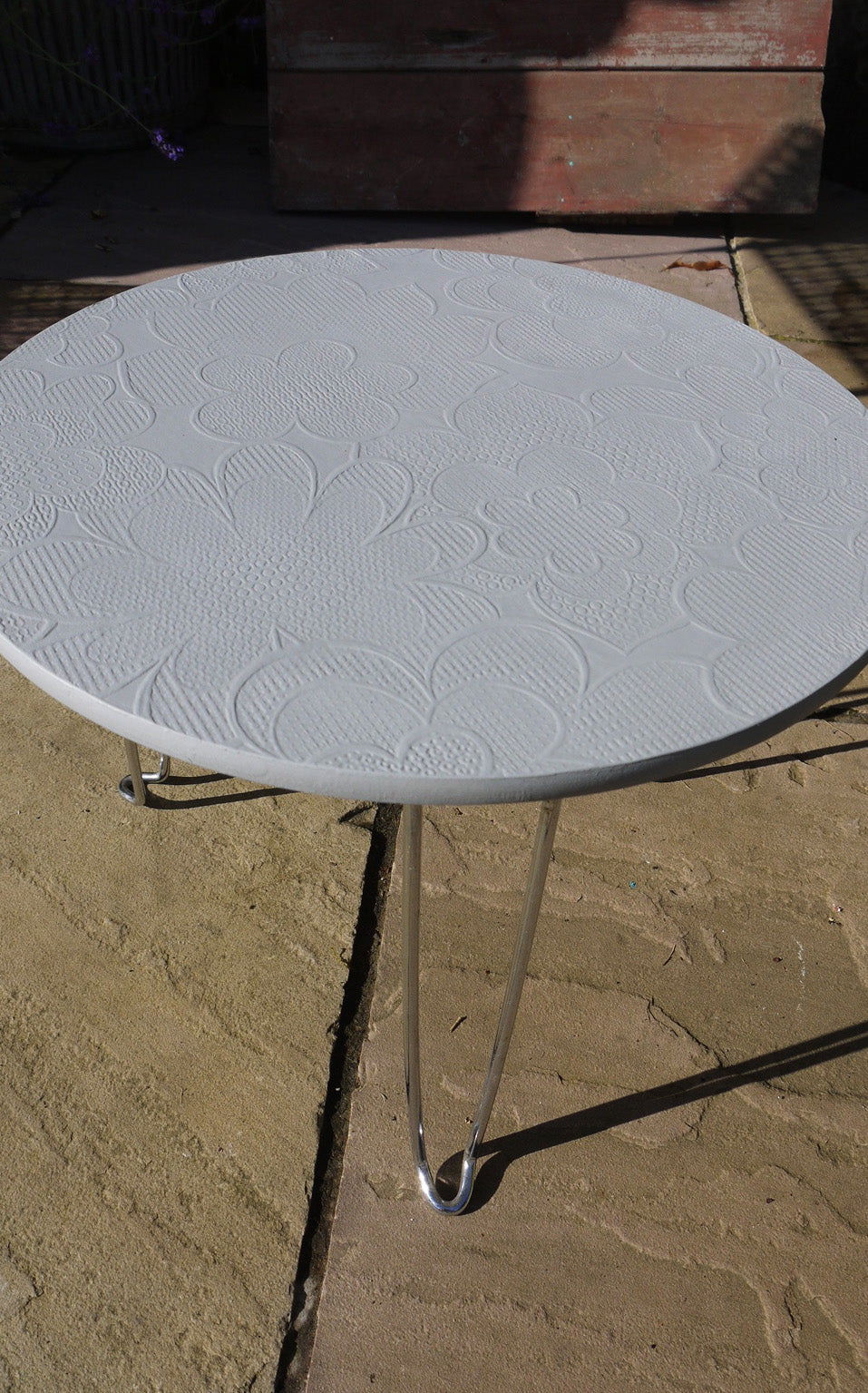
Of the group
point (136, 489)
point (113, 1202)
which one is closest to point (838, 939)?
point (113, 1202)

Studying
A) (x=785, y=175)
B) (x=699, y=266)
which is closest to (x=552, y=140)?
(x=699, y=266)

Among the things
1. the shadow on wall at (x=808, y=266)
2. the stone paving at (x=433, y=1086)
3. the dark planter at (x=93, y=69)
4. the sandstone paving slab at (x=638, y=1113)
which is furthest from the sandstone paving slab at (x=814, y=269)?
the dark planter at (x=93, y=69)

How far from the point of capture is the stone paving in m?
1.34

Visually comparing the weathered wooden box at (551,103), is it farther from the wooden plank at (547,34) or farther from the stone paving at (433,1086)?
the stone paving at (433,1086)

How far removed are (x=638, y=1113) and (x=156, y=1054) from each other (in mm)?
687

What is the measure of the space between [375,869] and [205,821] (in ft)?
1.04

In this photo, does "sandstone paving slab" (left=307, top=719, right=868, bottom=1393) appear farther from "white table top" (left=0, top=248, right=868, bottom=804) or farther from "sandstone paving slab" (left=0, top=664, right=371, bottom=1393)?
"white table top" (left=0, top=248, right=868, bottom=804)

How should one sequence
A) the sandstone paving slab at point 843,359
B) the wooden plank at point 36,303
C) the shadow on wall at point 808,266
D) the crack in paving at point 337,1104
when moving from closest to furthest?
the crack in paving at point 337,1104
the sandstone paving slab at point 843,359
the wooden plank at point 36,303
the shadow on wall at point 808,266

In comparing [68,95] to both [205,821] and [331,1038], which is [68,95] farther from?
[331,1038]

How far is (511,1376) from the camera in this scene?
130 centimetres

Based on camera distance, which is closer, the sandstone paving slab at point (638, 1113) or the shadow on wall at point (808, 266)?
the sandstone paving slab at point (638, 1113)

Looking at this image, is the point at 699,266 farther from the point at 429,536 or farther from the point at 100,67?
the point at 429,536

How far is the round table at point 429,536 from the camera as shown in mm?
962

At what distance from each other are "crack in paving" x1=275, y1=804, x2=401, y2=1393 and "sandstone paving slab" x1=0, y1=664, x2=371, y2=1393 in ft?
0.05
